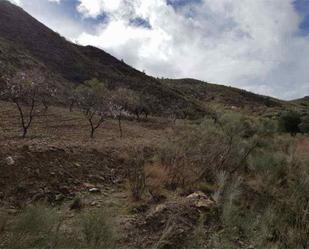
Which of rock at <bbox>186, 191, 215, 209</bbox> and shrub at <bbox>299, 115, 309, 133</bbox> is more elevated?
shrub at <bbox>299, 115, 309, 133</bbox>

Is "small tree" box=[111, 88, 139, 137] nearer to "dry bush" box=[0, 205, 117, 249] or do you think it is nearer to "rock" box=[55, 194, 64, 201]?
"rock" box=[55, 194, 64, 201]

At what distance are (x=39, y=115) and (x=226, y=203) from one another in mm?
20083

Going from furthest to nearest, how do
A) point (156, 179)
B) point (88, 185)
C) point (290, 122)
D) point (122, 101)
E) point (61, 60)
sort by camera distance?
point (61, 60) → point (290, 122) → point (122, 101) → point (156, 179) → point (88, 185)

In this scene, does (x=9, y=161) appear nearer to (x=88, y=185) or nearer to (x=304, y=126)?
(x=88, y=185)

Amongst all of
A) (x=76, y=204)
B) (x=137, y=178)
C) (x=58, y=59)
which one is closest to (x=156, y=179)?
(x=137, y=178)

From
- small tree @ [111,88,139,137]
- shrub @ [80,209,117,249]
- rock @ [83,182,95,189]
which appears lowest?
rock @ [83,182,95,189]

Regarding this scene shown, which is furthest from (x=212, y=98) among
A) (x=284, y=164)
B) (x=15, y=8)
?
(x=284, y=164)

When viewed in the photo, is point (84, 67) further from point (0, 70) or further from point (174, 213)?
point (174, 213)

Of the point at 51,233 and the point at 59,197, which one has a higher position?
the point at 51,233

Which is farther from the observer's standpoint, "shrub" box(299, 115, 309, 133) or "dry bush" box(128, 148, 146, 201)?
"shrub" box(299, 115, 309, 133)

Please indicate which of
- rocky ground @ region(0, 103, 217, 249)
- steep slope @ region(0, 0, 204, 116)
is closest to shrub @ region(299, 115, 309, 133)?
steep slope @ region(0, 0, 204, 116)

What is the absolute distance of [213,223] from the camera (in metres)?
9.81

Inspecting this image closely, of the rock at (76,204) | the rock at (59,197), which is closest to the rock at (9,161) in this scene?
the rock at (59,197)

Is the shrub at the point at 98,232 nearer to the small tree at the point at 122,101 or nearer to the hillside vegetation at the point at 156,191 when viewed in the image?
the hillside vegetation at the point at 156,191
